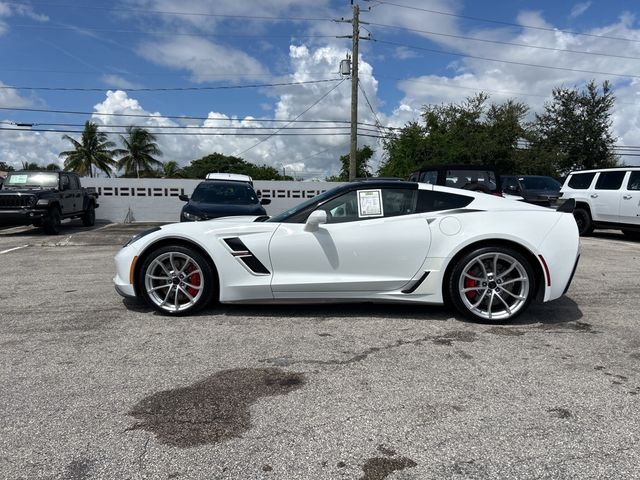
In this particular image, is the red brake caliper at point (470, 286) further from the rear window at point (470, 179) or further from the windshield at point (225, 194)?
the windshield at point (225, 194)

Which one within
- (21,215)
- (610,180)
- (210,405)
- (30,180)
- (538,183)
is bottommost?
(210,405)

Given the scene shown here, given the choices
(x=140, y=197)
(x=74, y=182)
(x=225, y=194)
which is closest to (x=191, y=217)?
(x=225, y=194)

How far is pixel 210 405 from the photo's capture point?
9.34ft

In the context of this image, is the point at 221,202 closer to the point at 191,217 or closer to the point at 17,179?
the point at 191,217

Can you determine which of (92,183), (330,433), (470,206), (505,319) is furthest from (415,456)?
(92,183)

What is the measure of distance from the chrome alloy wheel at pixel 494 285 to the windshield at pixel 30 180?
44.6ft

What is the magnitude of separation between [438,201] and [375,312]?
50.4 inches

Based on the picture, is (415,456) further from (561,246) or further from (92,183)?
(92,183)

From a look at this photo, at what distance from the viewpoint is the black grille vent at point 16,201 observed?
1278cm

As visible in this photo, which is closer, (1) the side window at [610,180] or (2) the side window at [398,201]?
(2) the side window at [398,201]

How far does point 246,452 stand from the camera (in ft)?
7.74

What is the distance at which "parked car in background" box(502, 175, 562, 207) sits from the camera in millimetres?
15148

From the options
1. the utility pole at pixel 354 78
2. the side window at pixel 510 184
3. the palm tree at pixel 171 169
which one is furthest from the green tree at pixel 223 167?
the side window at pixel 510 184

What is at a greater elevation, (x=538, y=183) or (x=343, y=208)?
(x=538, y=183)
